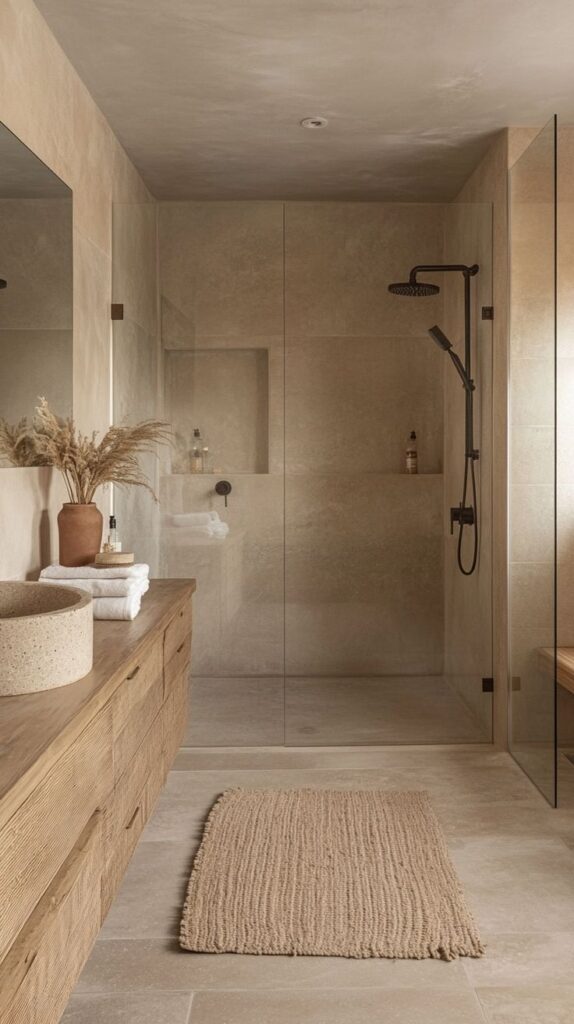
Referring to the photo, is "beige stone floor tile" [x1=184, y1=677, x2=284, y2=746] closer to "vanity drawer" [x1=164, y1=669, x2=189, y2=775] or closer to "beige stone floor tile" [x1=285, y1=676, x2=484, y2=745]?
"beige stone floor tile" [x1=285, y1=676, x2=484, y2=745]

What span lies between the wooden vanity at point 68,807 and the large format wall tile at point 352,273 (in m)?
1.71

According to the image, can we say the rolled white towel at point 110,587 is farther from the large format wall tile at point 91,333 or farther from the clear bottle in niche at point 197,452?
the clear bottle in niche at point 197,452

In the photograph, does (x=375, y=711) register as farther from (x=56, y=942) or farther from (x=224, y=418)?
(x=56, y=942)

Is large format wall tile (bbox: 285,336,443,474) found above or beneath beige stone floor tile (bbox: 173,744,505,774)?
above

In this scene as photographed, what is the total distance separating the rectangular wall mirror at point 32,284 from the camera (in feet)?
7.42

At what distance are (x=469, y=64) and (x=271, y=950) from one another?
2784 mm

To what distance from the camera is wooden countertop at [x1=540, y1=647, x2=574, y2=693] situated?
318 centimetres

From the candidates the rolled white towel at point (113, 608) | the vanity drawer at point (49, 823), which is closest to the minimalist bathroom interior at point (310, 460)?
the rolled white towel at point (113, 608)

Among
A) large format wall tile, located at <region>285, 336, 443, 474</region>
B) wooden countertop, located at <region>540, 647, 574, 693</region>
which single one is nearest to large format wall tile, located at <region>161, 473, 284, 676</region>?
large format wall tile, located at <region>285, 336, 443, 474</region>

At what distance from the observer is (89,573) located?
247 cm

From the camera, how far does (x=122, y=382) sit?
3600 millimetres

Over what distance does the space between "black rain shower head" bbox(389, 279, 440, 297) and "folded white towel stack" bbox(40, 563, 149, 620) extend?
65.8 inches

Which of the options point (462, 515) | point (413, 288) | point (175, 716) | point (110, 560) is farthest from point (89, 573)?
point (413, 288)

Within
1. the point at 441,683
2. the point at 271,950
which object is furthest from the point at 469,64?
the point at 271,950
